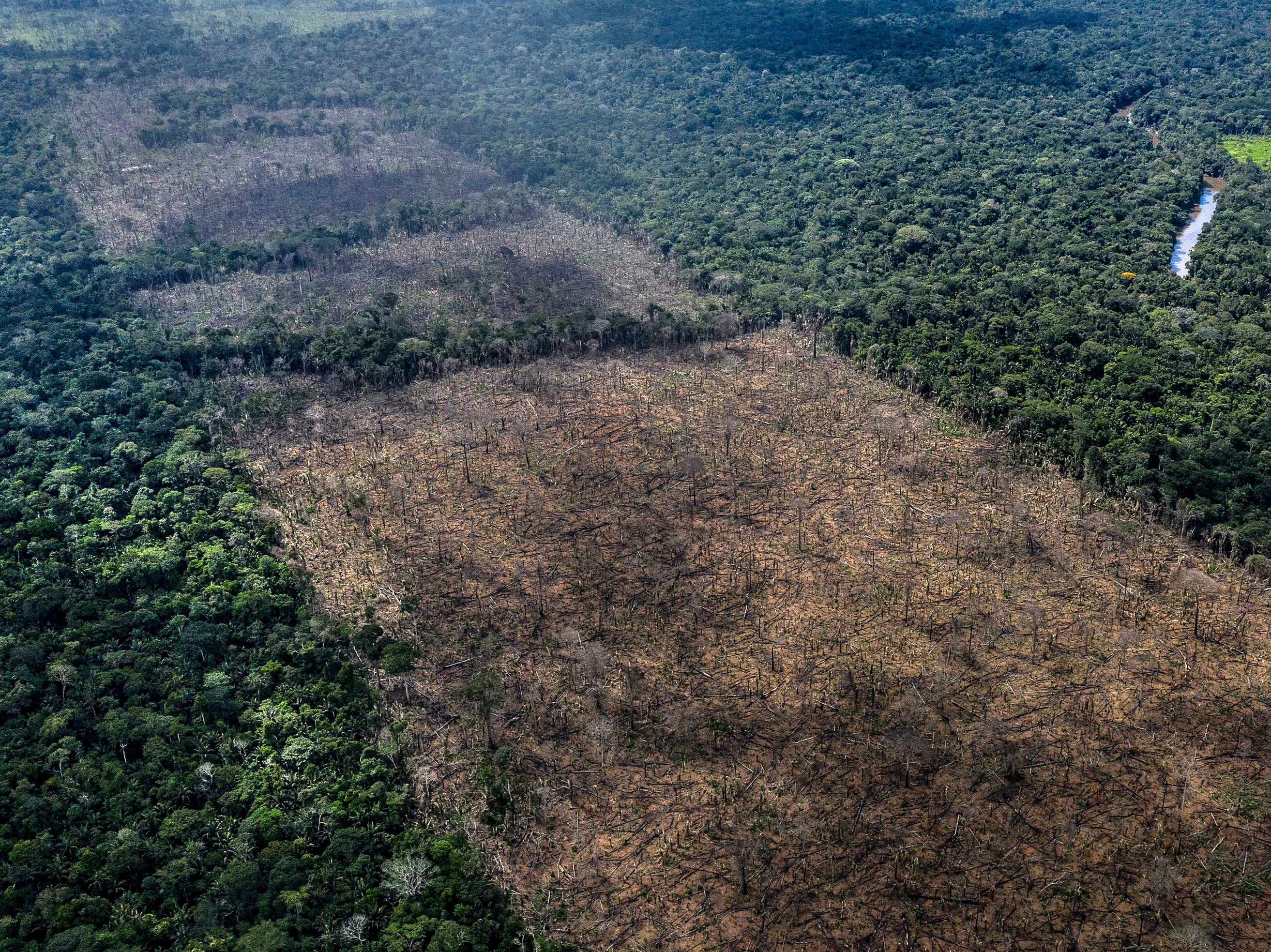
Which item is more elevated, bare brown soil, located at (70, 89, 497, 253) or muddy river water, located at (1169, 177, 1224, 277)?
muddy river water, located at (1169, 177, 1224, 277)

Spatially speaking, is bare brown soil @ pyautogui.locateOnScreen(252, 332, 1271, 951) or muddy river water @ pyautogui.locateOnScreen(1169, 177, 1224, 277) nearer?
bare brown soil @ pyautogui.locateOnScreen(252, 332, 1271, 951)

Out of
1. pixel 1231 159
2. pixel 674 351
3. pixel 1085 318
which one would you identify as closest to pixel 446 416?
pixel 674 351

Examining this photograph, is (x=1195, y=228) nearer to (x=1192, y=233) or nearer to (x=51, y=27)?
(x=1192, y=233)

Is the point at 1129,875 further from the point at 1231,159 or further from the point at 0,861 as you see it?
the point at 1231,159

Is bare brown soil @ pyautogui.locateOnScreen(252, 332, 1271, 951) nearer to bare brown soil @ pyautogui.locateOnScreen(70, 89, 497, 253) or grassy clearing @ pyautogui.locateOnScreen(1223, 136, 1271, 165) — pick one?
bare brown soil @ pyautogui.locateOnScreen(70, 89, 497, 253)

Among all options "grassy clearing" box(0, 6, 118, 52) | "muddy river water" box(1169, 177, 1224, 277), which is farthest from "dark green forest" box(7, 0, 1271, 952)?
"grassy clearing" box(0, 6, 118, 52)

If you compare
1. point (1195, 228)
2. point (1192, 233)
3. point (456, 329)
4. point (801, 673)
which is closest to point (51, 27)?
point (456, 329)
